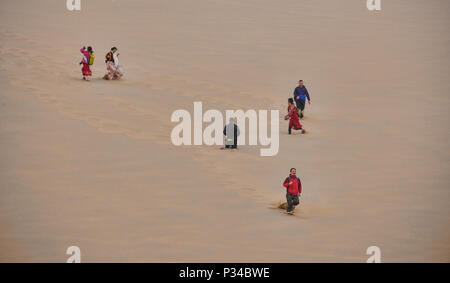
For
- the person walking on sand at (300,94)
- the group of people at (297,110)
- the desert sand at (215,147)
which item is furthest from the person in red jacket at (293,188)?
the person walking on sand at (300,94)

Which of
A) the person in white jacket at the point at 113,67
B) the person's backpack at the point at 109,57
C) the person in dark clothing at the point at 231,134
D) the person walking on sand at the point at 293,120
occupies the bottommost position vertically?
the person in dark clothing at the point at 231,134

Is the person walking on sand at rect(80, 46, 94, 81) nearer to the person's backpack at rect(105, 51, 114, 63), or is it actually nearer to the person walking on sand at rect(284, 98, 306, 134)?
the person's backpack at rect(105, 51, 114, 63)

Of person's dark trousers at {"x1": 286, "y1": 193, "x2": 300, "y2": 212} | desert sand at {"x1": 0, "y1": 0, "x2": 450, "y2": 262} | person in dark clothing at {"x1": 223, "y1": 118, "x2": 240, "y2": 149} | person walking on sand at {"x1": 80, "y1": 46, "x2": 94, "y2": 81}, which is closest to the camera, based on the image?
desert sand at {"x1": 0, "y1": 0, "x2": 450, "y2": 262}

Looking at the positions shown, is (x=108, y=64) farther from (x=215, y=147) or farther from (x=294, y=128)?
(x=294, y=128)

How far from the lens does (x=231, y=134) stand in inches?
856

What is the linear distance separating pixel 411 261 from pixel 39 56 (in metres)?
19.2

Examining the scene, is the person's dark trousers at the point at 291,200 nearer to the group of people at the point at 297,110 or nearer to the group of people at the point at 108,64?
the group of people at the point at 297,110

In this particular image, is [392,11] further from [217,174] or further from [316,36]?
[217,174]

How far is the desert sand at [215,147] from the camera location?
15867mm

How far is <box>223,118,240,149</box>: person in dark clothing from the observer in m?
21.5

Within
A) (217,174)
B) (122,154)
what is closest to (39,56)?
(122,154)

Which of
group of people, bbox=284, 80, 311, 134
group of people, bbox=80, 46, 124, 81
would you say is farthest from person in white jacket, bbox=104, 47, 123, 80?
group of people, bbox=284, 80, 311, 134

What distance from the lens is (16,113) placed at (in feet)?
77.1

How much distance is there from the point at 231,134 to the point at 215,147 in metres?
0.66
